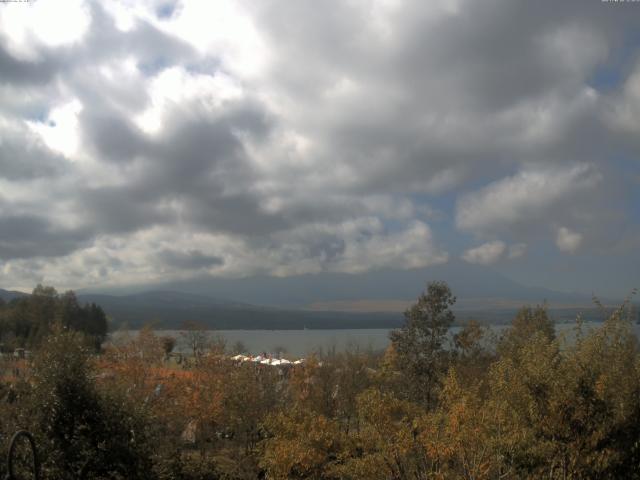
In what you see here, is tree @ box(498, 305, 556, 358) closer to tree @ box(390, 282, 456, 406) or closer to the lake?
the lake

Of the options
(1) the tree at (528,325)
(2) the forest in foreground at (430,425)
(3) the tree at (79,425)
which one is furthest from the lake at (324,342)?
(3) the tree at (79,425)

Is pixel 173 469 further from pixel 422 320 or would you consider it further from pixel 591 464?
pixel 591 464

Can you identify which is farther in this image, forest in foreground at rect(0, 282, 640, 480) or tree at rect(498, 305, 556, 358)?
tree at rect(498, 305, 556, 358)

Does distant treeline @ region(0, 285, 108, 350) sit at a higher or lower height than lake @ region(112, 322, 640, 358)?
higher

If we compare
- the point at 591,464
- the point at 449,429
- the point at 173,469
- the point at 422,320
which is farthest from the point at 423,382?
the point at 591,464

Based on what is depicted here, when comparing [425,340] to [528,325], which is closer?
[425,340]

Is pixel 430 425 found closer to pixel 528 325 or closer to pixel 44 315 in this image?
pixel 528 325

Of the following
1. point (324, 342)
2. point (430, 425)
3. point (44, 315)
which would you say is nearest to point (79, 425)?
point (430, 425)

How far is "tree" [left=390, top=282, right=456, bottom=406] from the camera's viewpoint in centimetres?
2631

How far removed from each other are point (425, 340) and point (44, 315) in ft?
208

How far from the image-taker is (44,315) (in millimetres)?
75438

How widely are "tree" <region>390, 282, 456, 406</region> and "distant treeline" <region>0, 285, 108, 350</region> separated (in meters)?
52.5

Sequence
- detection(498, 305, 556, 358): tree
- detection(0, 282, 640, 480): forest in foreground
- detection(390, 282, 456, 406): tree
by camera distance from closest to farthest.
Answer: detection(0, 282, 640, 480): forest in foreground
detection(390, 282, 456, 406): tree
detection(498, 305, 556, 358): tree

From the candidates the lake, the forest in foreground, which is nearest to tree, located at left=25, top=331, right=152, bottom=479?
the forest in foreground
